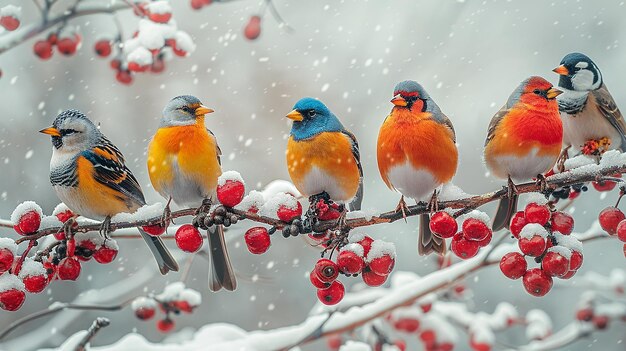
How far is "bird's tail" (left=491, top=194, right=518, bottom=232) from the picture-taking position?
1434mm

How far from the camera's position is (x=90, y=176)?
171 cm

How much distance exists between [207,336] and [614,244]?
18.7ft

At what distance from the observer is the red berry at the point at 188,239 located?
130 cm

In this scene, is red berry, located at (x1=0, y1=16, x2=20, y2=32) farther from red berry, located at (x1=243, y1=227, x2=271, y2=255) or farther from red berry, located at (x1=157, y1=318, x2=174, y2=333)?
red berry, located at (x1=243, y1=227, x2=271, y2=255)

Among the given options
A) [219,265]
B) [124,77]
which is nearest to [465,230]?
[219,265]

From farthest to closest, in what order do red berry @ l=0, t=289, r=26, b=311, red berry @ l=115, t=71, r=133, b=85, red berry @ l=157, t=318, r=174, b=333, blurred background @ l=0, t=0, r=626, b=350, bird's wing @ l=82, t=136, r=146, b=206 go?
1. blurred background @ l=0, t=0, r=626, b=350
2. red berry @ l=115, t=71, r=133, b=85
3. red berry @ l=157, t=318, r=174, b=333
4. bird's wing @ l=82, t=136, r=146, b=206
5. red berry @ l=0, t=289, r=26, b=311

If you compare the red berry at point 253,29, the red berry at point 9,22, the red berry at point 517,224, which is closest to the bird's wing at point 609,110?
the red berry at point 517,224

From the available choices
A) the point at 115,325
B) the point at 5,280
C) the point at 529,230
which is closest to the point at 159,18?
the point at 5,280

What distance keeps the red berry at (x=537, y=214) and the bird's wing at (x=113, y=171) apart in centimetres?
95

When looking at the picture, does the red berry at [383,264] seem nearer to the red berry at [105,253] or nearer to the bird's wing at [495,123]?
the bird's wing at [495,123]

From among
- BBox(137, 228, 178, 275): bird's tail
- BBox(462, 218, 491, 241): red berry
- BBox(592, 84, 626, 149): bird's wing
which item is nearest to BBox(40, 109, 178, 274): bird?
BBox(137, 228, 178, 275): bird's tail

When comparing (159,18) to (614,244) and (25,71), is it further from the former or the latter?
(614,244)

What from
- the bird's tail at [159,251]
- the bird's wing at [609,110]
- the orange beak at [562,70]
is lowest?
the bird's tail at [159,251]

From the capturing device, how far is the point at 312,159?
1546mm
